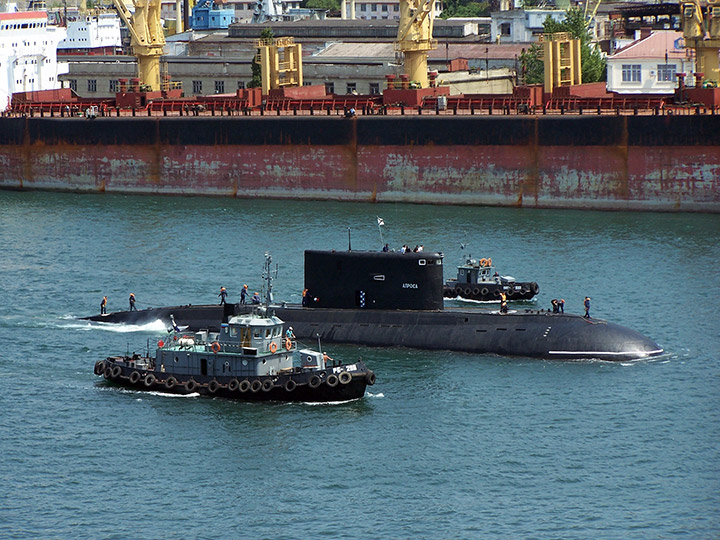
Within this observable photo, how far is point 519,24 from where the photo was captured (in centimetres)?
12488

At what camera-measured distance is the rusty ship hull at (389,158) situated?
71.3 m

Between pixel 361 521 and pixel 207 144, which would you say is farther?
pixel 207 144

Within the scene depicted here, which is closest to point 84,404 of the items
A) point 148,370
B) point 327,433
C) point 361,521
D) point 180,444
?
point 148,370

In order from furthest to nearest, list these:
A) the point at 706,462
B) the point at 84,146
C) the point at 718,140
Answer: the point at 84,146 → the point at 718,140 → the point at 706,462

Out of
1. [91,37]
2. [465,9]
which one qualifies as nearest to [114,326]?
[91,37]

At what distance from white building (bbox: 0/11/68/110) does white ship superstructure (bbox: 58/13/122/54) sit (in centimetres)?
3096

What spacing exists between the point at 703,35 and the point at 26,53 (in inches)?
1821

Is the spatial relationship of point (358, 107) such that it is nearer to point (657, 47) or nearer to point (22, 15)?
point (22, 15)

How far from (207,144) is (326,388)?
43.5 metres

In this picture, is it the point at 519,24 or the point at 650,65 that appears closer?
the point at 650,65

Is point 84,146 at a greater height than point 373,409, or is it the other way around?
point 84,146

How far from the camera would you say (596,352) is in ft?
141

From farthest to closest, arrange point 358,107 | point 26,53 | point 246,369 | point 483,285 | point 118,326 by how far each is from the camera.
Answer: point 26,53 → point 358,107 → point 483,285 → point 118,326 → point 246,369

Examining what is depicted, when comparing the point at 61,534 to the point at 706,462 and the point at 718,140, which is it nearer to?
the point at 706,462
